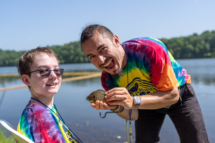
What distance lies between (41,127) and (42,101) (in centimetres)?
37

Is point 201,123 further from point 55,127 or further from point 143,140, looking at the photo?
point 55,127

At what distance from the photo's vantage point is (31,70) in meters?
2.05

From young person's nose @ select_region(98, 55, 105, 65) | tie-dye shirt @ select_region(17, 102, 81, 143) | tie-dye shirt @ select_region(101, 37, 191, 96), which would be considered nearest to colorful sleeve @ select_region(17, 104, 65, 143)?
tie-dye shirt @ select_region(17, 102, 81, 143)

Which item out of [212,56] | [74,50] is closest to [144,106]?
[74,50]

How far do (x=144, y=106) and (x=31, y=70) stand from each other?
137cm

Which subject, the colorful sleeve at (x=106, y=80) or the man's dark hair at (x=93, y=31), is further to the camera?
the colorful sleeve at (x=106, y=80)

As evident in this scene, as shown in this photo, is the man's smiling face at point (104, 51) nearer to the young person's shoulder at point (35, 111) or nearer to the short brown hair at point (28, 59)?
the short brown hair at point (28, 59)

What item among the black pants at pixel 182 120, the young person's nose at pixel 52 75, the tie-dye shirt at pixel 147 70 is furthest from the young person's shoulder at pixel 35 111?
the black pants at pixel 182 120

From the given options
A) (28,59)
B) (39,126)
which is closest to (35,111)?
(39,126)

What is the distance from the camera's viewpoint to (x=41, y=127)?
1687mm

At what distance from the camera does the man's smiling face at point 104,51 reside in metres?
2.37

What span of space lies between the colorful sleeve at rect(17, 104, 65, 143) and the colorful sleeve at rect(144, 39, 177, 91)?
1.33 meters

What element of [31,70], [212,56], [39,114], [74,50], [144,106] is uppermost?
[31,70]

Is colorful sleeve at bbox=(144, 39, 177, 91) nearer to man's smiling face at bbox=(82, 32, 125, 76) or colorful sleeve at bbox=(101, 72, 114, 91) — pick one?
man's smiling face at bbox=(82, 32, 125, 76)
